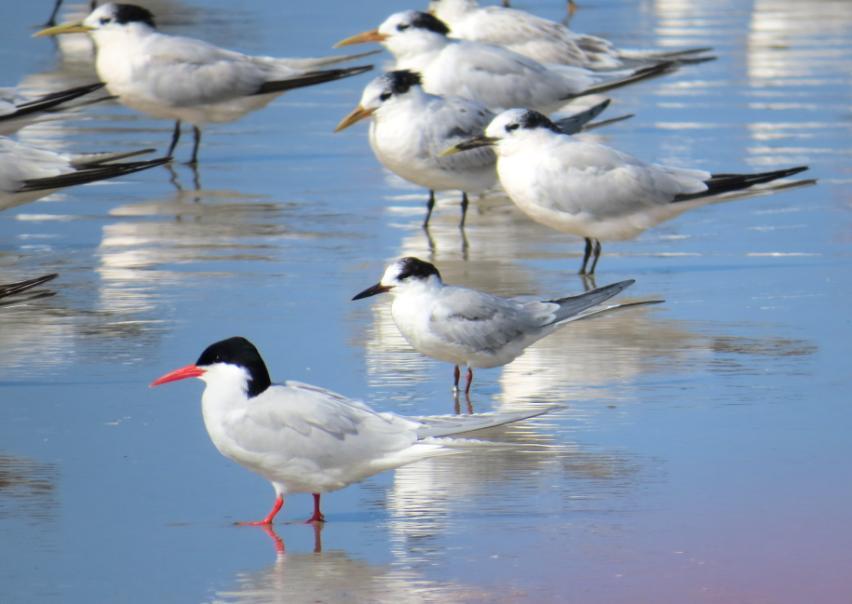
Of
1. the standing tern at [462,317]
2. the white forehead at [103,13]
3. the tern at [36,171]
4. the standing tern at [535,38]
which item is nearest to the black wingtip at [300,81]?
the white forehead at [103,13]

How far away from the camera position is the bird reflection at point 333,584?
5.18 m

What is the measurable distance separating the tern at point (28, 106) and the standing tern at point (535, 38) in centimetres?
386

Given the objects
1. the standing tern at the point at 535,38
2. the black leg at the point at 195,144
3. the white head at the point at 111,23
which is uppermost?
the white head at the point at 111,23

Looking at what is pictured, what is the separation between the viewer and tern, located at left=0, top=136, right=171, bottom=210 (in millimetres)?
9898

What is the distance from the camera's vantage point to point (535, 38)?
14.3 metres

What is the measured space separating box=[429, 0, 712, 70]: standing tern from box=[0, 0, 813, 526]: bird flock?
2cm

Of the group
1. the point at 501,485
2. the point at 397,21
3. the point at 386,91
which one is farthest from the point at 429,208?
the point at 501,485

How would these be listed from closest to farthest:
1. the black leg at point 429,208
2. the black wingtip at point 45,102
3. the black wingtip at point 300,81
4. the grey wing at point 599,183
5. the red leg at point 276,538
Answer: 1. the red leg at point 276,538
2. the grey wing at point 599,183
3. the black leg at point 429,208
4. the black wingtip at point 45,102
5. the black wingtip at point 300,81

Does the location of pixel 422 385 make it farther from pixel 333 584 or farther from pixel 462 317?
pixel 333 584

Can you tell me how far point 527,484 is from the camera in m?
6.18

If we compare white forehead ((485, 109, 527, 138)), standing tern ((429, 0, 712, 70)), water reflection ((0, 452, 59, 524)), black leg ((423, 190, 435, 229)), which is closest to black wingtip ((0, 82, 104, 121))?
black leg ((423, 190, 435, 229))

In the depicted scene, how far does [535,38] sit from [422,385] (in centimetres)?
717

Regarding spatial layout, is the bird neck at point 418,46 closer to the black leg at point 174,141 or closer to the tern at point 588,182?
the black leg at point 174,141

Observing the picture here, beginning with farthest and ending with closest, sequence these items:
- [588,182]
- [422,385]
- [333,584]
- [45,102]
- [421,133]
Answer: [45,102] → [421,133] → [588,182] → [422,385] → [333,584]
